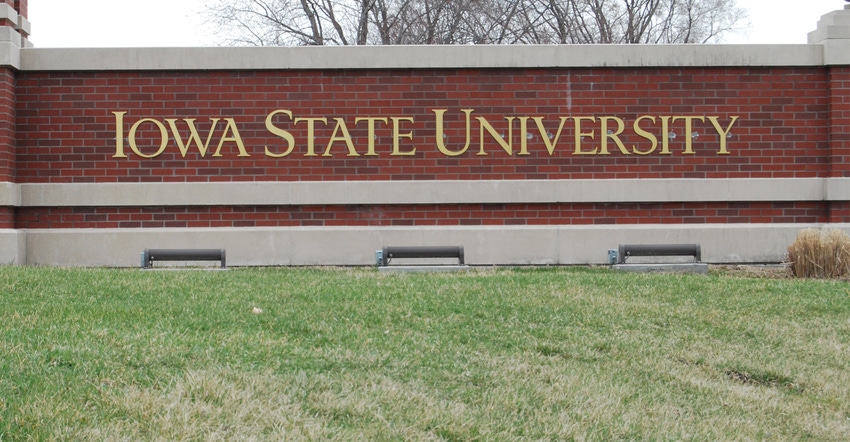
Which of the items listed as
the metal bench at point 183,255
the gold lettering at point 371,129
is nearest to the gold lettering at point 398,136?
the gold lettering at point 371,129

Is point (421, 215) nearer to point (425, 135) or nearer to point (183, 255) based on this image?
point (425, 135)

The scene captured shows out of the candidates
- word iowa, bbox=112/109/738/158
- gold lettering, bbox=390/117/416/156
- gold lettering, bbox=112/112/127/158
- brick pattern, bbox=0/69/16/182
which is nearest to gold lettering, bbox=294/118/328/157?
word iowa, bbox=112/109/738/158

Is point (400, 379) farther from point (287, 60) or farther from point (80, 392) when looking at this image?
point (287, 60)

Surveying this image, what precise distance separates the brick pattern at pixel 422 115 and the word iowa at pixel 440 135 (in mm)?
27

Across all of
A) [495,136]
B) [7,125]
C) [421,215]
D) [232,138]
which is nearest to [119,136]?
[7,125]

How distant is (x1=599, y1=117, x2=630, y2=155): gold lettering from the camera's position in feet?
38.2

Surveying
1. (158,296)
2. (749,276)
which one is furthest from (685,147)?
(158,296)

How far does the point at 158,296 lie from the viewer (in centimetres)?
750

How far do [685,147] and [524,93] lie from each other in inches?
82.8

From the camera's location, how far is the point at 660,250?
10805mm

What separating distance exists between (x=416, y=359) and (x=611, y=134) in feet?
22.4

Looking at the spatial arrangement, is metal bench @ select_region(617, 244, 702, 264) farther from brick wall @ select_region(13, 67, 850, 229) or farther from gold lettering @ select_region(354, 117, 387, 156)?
gold lettering @ select_region(354, 117, 387, 156)

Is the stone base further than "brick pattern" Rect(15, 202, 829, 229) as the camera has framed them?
No

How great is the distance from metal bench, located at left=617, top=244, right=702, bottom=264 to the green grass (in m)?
1.95
